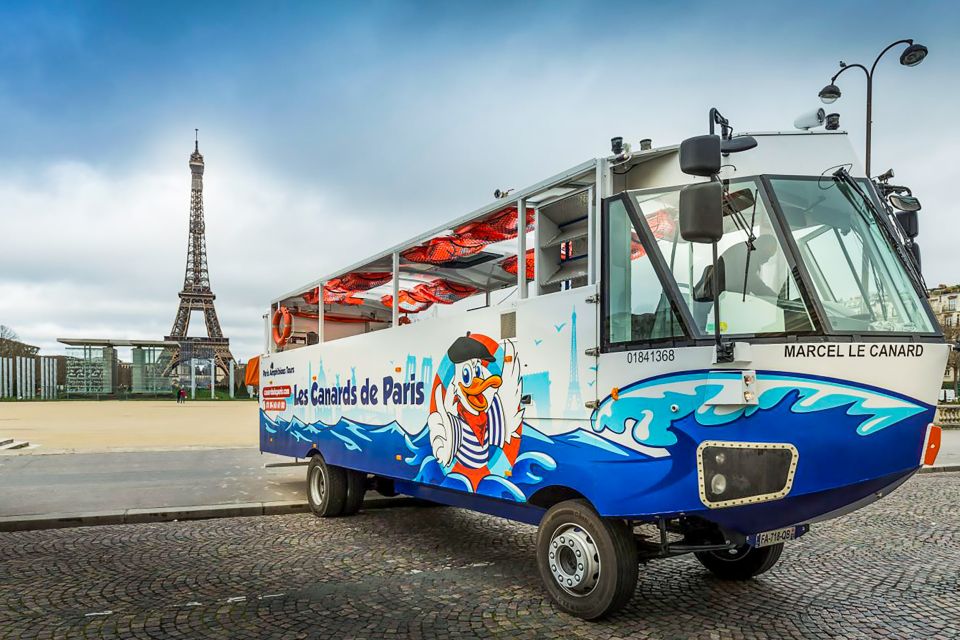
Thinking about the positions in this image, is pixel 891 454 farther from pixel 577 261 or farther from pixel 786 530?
pixel 577 261

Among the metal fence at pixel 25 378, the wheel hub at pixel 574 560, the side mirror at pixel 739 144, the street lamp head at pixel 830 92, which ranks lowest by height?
the metal fence at pixel 25 378

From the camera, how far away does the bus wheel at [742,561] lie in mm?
5426

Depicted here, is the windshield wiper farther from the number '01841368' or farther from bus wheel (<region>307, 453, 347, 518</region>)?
bus wheel (<region>307, 453, 347, 518</region>)

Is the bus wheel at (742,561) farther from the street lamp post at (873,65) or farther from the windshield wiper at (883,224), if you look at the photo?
the street lamp post at (873,65)

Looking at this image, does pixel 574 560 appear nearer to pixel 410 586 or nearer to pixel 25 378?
pixel 410 586

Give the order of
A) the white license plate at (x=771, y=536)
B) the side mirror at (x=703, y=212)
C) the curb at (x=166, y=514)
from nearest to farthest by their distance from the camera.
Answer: the side mirror at (x=703, y=212)
the white license plate at (x=771, y=536)
the curb at (x=166, y=514)

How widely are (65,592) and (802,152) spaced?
5885mm

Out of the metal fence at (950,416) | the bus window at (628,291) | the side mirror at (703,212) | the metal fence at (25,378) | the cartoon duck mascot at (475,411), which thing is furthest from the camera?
the metal fence at (25,378)

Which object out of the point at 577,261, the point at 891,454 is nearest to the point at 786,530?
the point at 891,454

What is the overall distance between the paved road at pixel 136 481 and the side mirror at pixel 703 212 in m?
6.91

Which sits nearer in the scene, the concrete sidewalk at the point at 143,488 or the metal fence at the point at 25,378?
the concrete sidewalk at the point at 143,488

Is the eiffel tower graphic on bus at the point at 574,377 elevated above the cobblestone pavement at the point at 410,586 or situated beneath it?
elevated above

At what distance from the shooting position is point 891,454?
4.00 m

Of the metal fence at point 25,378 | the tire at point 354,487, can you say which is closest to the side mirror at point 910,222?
the tire at point 354,487
